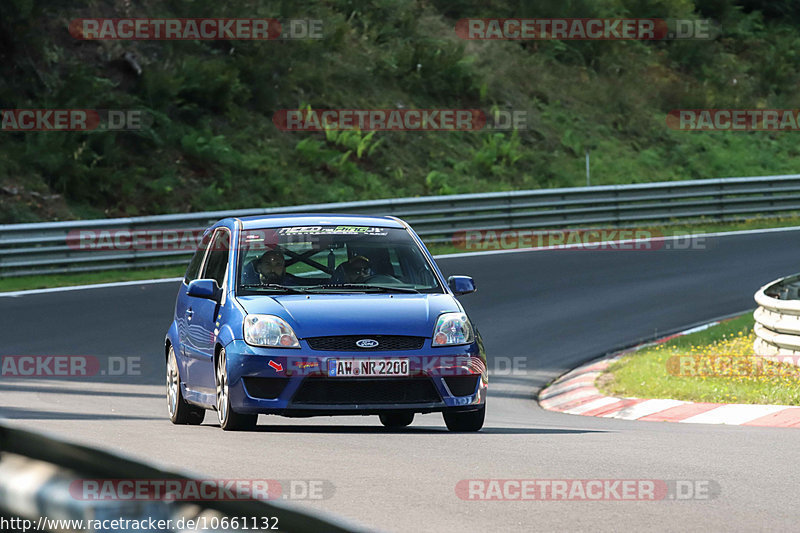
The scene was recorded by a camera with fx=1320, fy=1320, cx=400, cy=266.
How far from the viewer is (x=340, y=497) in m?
5.77

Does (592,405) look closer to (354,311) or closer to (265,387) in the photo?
(354,311)

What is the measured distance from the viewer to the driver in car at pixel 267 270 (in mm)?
9305

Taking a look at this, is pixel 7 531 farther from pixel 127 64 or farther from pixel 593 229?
pixel 127 64

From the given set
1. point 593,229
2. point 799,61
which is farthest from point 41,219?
point 799,61

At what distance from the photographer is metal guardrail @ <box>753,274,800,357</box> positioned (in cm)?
1198

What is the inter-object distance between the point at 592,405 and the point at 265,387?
478cm

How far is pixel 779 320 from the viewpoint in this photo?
12.3m

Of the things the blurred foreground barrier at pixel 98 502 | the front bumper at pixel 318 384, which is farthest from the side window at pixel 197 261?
the blurred foreground barrier at pixel 98 502

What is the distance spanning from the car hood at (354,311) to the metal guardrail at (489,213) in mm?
12802

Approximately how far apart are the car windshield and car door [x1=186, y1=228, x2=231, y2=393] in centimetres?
25

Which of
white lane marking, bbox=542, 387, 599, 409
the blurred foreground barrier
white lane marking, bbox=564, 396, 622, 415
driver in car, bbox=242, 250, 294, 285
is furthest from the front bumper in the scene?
the blurred foreground barrier

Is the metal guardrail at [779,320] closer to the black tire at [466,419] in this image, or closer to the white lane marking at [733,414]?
the white lane marking at [733,414]

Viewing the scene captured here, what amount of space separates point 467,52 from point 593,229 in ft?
36.0

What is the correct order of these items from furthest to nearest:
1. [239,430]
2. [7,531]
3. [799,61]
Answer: [799,61] → [239,430] → [7,531]
